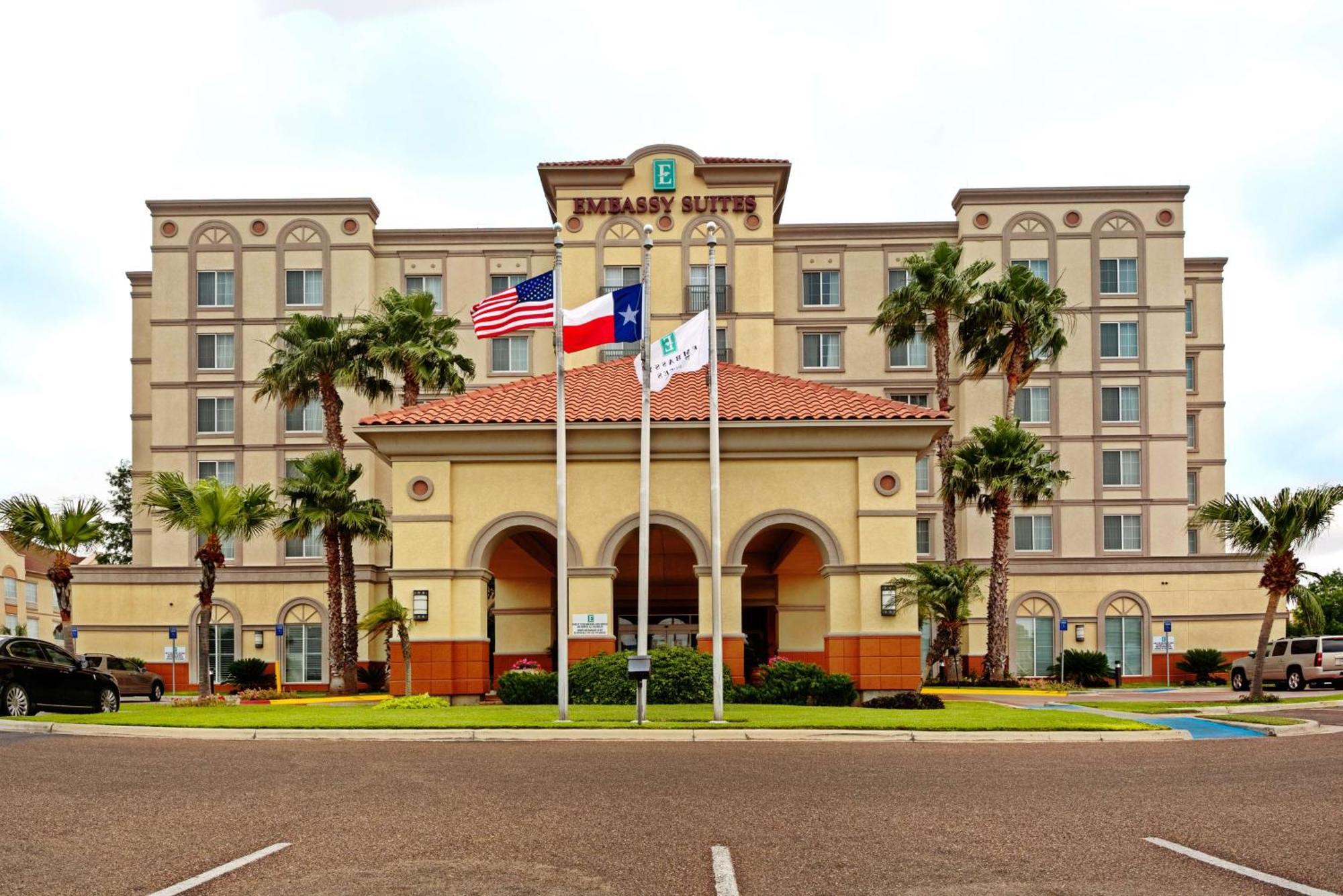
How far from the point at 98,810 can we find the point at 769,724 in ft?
38.4

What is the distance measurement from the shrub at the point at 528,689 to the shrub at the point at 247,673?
81.4ft

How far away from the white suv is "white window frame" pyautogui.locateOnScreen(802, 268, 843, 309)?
25.4 metres

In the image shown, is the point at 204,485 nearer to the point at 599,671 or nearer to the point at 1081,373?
the point at 599,671

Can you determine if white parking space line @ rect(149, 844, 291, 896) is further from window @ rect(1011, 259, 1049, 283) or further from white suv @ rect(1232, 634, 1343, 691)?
window @ rect(1011, 259, 1049, 283)


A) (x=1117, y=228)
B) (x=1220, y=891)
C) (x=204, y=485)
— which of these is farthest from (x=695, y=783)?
(x=1117, y=228)

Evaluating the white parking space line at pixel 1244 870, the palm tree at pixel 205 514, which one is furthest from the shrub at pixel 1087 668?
the white parking space line at pixel 1244 870

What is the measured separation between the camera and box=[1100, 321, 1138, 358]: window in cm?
5903

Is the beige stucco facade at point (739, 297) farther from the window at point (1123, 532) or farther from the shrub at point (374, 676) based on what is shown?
the shrub at point (374, 676)

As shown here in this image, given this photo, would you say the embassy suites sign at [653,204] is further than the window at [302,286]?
No

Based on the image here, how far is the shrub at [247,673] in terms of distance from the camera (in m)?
50.2

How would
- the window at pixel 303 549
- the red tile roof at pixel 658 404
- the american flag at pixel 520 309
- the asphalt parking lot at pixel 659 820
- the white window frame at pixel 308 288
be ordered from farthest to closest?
1. the white window frame at pixel 308 288
2. the window at pixel 303 549
3. the red tile roof at pixel 658 404
4. the american flag at pixel 520 309
5. the asphalt parking lot at pixel 659 820

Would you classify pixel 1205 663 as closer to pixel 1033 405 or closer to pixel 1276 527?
pixel 1033 405

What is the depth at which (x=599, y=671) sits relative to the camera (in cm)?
2736

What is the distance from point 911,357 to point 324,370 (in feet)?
91.5
